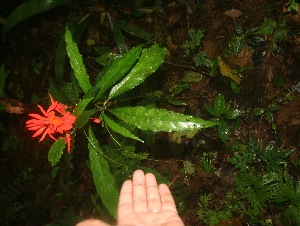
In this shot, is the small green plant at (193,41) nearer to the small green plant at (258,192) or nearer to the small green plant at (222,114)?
the small green plant at (222,114)

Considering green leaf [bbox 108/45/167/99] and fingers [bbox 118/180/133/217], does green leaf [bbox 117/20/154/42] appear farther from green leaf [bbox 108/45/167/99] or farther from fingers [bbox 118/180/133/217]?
fingers [bbox 118/180/133/217]

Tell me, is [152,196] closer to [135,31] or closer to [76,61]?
[76,61]

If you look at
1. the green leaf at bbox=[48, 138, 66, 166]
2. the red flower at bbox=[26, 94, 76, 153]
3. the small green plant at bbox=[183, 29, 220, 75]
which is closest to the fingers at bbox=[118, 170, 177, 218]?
the green leaf at bbox=[48, 138, 66, 166]

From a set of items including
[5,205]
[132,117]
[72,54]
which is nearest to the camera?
[132,117]

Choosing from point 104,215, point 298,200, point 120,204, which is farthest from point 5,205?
point 298,200

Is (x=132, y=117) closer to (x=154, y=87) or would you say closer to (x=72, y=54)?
(x=72, y=54)

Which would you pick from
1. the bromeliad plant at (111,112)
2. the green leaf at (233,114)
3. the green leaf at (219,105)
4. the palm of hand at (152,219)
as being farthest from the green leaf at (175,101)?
the palm of hand at (152,219)
